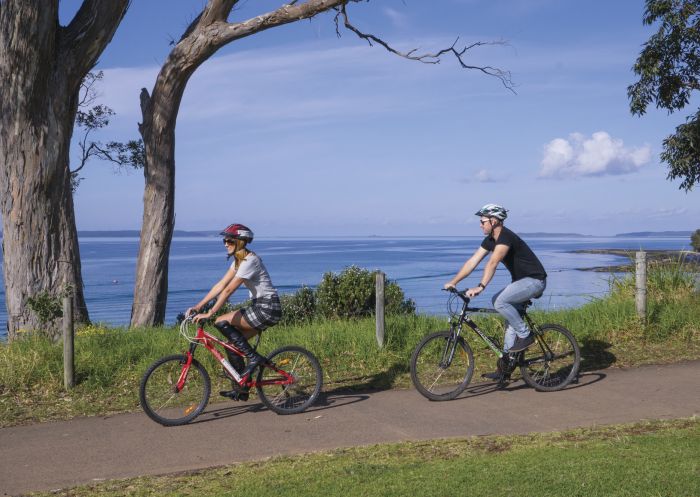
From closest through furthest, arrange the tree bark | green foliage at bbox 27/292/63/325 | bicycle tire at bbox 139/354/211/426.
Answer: bicycle tire at bbox 139/354/211/426, green foliage at bbox 27/292/63/325, the tree bark

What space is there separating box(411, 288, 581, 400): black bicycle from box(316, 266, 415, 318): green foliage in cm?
577

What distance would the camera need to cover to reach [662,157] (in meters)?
21.2

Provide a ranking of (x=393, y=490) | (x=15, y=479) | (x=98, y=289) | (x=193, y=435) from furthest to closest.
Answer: (x=98, y=289), (x=193, y=435), (x=15, y=479), (x=393, y=490)

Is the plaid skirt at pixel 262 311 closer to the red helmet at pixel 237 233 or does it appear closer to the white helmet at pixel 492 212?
the red helmet at pixel 237 233

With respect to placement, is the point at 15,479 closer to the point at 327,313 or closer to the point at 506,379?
the point at 506,379

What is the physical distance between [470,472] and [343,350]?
4707mm

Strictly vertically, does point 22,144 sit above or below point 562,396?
above

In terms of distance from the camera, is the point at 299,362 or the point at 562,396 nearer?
the point at 299,362

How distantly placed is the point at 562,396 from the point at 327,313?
7262 millimetres

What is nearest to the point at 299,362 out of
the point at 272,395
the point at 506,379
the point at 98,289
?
the point at 272,395

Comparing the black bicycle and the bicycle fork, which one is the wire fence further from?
the bicycle fork

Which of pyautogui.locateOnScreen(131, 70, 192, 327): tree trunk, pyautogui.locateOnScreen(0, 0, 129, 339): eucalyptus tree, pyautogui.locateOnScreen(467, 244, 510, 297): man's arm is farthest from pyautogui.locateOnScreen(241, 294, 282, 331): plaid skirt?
pyautogui.locateOnScreen(131, 70, 192, 327): tree trunk

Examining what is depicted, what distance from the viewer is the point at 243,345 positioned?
7789mm

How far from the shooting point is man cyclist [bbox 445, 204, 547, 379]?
831 centimetres
